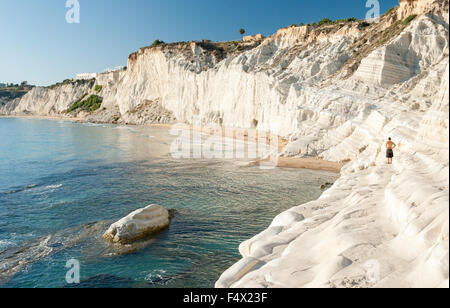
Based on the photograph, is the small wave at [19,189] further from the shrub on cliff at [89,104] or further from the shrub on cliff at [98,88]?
the shrub on cliff at [98,88]

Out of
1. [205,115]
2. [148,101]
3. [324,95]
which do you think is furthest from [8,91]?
[324,95]

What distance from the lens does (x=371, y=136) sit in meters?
20.8

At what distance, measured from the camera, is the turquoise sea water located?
9.37 meters

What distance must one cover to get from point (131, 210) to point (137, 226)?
3483 mm

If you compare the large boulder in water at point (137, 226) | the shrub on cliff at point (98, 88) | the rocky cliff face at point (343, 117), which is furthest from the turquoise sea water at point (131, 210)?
the shrub on cliff at point (98, 88)

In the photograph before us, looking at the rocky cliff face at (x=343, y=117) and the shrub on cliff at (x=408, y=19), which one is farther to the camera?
the shrub on cliff at (x=408, y=19)

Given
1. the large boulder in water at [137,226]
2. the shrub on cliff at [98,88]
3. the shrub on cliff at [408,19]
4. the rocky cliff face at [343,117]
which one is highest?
the shrub on cliff at [98,88]

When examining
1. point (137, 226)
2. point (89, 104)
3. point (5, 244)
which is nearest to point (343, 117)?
point (137, 226)

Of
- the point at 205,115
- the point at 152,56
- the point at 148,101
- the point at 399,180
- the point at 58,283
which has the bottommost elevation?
the point at 58,283

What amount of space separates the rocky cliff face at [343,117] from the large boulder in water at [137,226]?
13.5 ft

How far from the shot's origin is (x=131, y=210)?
48.8ft

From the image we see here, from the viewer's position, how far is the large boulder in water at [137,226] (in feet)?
37.0

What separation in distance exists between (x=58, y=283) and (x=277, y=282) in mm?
6129
